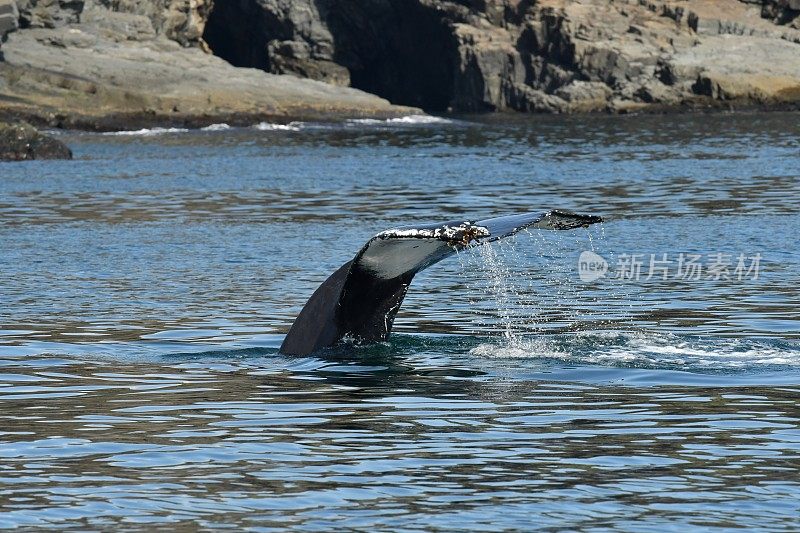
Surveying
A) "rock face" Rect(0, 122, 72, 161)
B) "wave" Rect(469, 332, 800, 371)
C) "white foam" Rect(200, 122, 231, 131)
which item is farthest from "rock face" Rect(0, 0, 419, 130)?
"wave" Rect(469, 332, 800, 371)

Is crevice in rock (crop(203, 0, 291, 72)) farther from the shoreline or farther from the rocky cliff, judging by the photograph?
the shoreline

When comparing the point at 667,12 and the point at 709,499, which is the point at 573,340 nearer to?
the point at 709,499

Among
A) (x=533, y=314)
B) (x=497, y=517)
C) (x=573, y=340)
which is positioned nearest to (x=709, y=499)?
(x=497, y=517)

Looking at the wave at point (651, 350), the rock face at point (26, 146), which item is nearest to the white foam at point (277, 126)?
the rock face at point (26, 146)

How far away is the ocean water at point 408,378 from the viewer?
7.12 metres

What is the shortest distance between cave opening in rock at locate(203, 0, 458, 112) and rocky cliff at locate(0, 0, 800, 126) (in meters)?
0.09

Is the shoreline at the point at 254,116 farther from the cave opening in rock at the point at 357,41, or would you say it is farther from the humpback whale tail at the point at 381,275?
the humpback whale tail at the point at 381,275

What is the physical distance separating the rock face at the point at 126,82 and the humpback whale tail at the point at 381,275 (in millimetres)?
54886

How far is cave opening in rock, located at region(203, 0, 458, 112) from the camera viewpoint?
95.5 metres

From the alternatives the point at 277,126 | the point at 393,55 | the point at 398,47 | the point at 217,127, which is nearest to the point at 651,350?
the point at 217,127

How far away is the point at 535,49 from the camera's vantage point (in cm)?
9169

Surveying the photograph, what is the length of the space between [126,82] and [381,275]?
62953 millimetres

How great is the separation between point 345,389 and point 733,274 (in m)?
8.58

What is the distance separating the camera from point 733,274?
1761 cm
